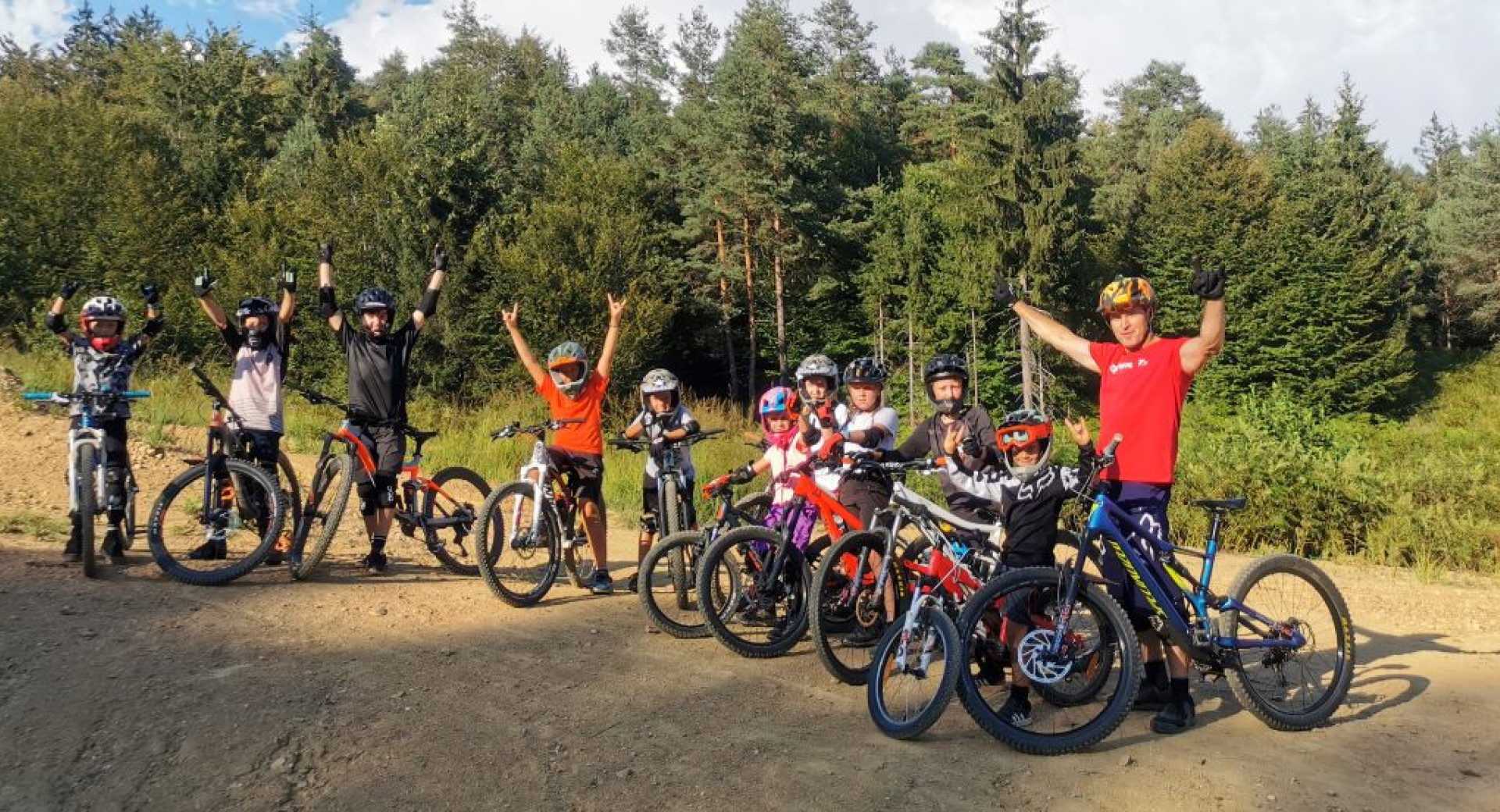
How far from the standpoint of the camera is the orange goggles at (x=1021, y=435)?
4.73m

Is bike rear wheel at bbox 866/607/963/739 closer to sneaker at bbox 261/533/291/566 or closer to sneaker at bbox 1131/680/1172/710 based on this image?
sneaker at bbox 1131/680/1172/710

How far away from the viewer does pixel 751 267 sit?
3897 centimetres

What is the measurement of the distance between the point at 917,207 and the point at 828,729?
1521 inches

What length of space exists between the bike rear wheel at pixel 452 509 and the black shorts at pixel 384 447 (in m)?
0.38

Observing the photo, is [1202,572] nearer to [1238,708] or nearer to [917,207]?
[1238,708]

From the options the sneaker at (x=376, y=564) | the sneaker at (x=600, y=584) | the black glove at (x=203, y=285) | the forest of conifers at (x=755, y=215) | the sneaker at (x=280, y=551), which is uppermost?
the forest of conifers at (x=755, y=215)

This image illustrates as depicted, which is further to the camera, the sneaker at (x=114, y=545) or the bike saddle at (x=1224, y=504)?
the sneaker at (x=114, y=545)

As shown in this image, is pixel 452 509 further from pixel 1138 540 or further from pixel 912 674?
pixel 1138 540

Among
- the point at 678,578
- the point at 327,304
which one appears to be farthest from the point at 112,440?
the point at 678,578

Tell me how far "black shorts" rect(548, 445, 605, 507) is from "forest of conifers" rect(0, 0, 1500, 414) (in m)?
24.8

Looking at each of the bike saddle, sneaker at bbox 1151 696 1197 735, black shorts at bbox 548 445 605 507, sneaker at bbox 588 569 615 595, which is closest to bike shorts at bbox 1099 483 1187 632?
the bike saddle

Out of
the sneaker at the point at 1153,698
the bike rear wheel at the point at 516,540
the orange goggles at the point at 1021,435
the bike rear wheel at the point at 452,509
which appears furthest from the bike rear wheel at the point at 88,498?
the sneaker at the point at 1153,698

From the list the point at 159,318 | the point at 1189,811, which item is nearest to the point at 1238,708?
the point at 1189,811

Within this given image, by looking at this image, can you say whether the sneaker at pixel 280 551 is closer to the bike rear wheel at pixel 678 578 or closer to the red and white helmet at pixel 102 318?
the red and white helmet at pixel 102 318
